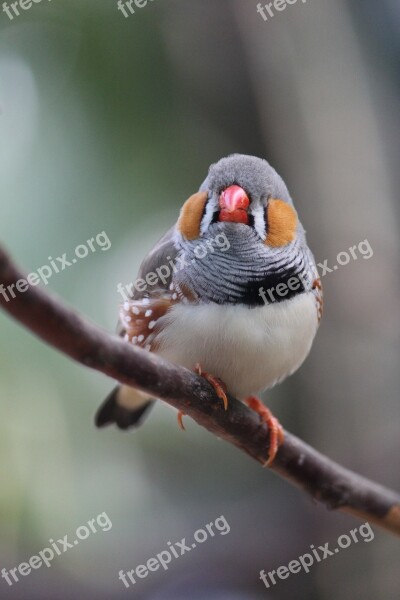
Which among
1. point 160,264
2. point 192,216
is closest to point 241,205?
point 192,216

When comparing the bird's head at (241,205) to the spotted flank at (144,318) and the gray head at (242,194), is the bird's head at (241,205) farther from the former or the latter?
the spotted flank at (144,318)

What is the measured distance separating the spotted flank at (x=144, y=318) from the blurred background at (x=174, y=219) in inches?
10.5

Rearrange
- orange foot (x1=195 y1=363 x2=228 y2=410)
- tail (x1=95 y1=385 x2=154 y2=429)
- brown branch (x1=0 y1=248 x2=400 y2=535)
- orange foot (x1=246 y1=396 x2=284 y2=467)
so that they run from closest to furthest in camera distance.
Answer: brown branch (x1=0 y1=248 x2=400 y2=535), orange foot (x1=195 y1=363 x2=228 y2=410), orange foot (x1=246 y1=396 x2=284 y2=467), tail (x1=95 y1=385 x2=154 y2=429)

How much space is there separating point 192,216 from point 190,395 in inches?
15.6

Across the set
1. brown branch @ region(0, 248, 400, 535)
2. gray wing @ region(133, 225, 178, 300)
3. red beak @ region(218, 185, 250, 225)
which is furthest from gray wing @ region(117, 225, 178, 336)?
brown branch @ region(0, 248, 400, 535)

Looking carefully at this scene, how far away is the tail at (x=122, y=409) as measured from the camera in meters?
1.74

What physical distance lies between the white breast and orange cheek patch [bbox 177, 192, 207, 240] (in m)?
0.15

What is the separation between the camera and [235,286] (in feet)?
4.36

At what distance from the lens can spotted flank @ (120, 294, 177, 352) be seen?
1412mm

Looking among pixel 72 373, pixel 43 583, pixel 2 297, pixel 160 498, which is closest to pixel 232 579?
pixel 160 498

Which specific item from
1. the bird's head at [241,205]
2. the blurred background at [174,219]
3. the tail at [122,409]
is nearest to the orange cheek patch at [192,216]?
the bird's head at [241,205]

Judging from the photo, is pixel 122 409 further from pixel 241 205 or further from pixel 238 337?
pixel 241 205

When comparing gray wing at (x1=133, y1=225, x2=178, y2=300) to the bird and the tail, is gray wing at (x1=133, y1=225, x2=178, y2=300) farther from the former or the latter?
the tail

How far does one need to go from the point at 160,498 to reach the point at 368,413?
673mm
